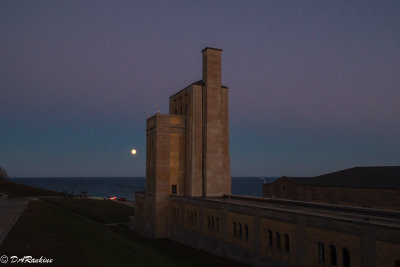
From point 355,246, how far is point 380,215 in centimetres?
717

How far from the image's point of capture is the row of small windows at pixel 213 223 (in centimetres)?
3741

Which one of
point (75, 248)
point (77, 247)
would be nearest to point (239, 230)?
point (77, 247)

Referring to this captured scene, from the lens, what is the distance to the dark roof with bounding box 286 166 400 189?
155 ft

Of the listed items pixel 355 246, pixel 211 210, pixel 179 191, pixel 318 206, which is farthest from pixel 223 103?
pixel 355 246

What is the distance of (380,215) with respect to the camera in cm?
2716

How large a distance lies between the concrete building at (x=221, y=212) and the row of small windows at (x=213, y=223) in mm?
108

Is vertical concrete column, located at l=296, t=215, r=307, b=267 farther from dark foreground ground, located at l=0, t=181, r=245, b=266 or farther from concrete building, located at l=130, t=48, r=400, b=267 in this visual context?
dark foreground ground, located at l=0, t=181, r=245, b=266

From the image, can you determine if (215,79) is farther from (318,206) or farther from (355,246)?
(355,246)

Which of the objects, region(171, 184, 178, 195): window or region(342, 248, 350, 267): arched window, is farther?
region(171, 184, 178, 195): window

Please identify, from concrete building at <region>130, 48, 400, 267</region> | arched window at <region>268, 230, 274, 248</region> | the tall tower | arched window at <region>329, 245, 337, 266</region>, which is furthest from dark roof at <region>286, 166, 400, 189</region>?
arched window at <region>329, 245, 337, 266</region>

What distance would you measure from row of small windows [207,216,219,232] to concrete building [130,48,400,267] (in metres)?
0.11

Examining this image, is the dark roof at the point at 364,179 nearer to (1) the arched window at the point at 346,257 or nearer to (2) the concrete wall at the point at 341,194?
(2) the concrete wall at the point at 341,194
